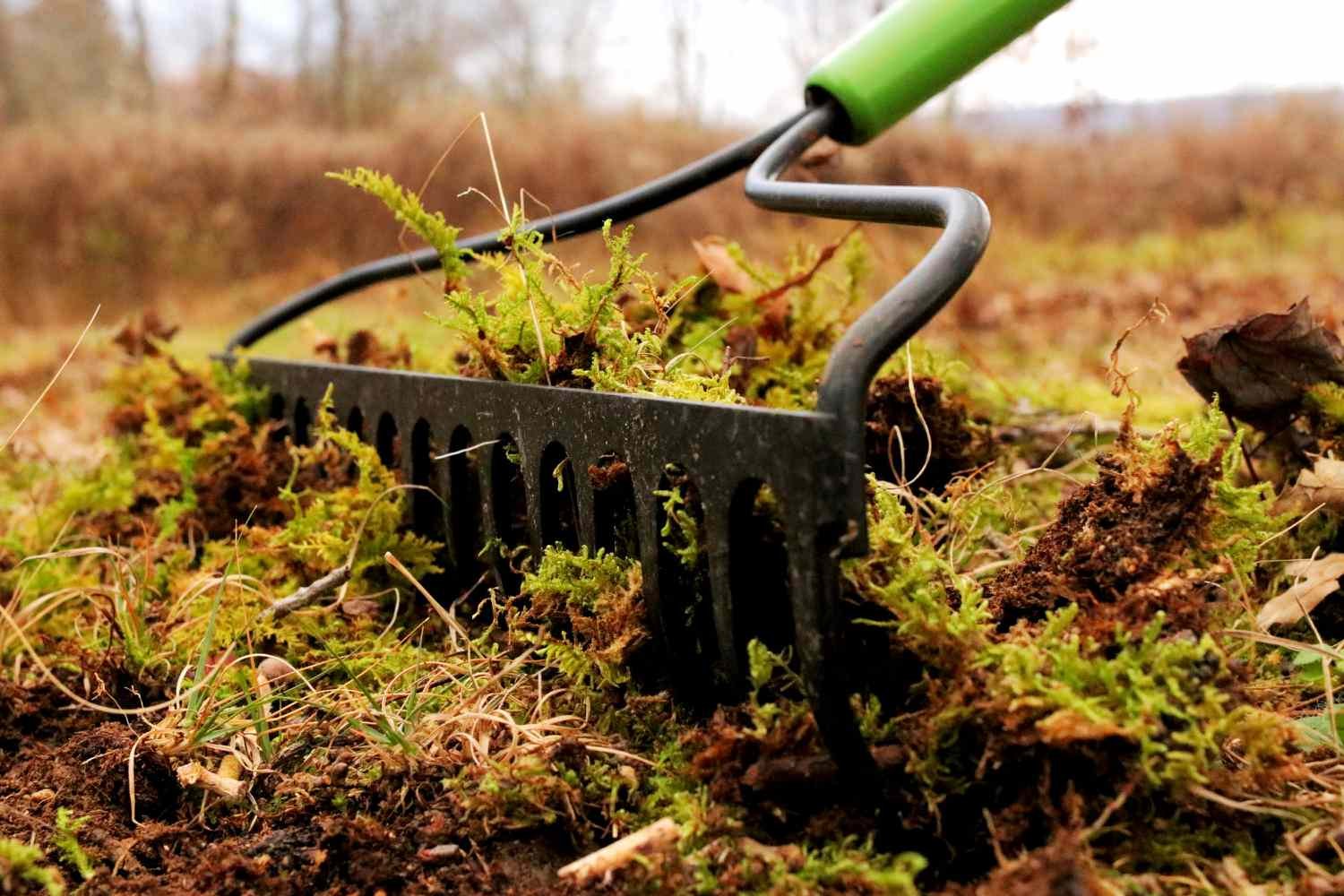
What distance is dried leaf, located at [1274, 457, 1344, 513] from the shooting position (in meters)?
1.38

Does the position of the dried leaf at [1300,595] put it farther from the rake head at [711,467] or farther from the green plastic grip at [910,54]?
the green plastic grip at [910,54]

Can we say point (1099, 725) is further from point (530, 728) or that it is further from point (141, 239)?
point (141, 239)

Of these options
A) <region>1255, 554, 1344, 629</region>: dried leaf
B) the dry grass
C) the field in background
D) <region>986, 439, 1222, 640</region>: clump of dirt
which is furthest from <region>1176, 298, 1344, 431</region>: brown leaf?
the dry grass

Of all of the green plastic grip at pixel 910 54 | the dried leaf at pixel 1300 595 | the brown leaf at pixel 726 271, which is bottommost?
the dried leaf at pixel 1300 595

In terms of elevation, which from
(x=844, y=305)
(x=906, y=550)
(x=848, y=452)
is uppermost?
(x=844, y=305)

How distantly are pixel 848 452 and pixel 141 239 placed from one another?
11.7 m

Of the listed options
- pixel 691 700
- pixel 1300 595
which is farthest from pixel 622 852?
pixel 1300 595

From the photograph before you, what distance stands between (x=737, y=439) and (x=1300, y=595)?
0.81m

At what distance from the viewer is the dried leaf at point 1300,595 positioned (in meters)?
1.28

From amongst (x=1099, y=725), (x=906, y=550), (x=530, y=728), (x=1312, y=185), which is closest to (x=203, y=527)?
(x=530, y=728)

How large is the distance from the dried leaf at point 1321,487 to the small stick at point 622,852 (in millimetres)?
946

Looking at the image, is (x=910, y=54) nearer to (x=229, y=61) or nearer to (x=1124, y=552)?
(x=1124, y=552)

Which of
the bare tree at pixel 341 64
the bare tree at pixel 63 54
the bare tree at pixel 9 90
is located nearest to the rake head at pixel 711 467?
the bare tree at pixel 341 64

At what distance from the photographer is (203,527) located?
1930 mm
